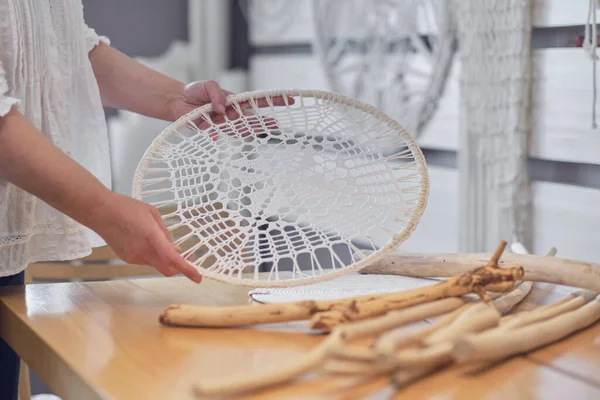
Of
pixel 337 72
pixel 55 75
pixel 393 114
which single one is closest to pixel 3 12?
pixel 55 75

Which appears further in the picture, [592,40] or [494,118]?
[494,118]

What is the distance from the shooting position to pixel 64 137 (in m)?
1.23

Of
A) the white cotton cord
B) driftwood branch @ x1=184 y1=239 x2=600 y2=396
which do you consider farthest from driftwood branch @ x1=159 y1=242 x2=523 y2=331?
the white cotton cord

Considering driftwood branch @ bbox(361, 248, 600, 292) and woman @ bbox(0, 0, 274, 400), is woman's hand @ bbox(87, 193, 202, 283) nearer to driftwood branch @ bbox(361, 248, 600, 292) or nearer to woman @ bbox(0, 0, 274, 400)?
woman @ bbox(0, 0, 274, 400)

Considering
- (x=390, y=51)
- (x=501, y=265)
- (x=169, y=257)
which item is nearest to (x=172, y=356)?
(x=169, y=257)

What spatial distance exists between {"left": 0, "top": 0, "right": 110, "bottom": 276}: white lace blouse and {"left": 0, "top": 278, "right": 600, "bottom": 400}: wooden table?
109mm

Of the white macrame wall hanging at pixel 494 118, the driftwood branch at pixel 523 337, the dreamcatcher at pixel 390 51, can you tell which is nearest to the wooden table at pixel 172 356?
the driftwood branch at pixel 523 337

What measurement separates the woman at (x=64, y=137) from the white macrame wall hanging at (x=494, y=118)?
85 centimetres

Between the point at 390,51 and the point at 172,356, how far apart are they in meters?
1.72

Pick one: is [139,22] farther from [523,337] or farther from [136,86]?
[523,337]

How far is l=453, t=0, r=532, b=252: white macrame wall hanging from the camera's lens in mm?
1869

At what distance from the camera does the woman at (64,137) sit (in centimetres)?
98

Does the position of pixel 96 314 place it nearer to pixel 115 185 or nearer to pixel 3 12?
pixel 3 12

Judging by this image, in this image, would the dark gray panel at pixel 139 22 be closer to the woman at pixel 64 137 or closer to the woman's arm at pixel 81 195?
the woman at pixel 64 137
